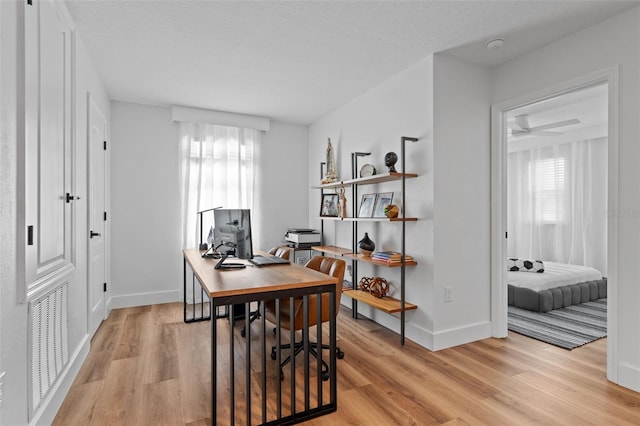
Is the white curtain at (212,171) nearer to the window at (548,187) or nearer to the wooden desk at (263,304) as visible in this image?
the wooden desk at (263,304)

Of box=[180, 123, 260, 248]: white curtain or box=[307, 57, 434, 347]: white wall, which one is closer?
box=[307, 57, 434, 347]: white wall

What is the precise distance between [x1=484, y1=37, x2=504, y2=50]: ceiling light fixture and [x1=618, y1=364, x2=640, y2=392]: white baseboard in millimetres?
2442

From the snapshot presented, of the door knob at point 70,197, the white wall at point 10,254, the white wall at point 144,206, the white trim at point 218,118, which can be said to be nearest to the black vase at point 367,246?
the white trim at point 218,118

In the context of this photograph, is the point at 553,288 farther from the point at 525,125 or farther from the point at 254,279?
the point at 254,279

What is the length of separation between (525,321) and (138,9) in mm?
4341

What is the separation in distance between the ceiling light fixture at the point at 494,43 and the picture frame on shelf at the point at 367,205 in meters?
1.62

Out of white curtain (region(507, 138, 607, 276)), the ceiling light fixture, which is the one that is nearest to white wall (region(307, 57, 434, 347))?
the ceiling light fixture

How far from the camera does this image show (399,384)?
225cm

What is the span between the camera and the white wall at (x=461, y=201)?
2.87m

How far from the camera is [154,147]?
422 cm

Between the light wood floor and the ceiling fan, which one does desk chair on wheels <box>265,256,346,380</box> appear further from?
the ceiling fan

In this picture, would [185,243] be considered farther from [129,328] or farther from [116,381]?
[116,381]

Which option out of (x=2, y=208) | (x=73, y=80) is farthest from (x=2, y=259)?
(x=73, y=80)

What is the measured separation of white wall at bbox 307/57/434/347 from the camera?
290 centimetres
